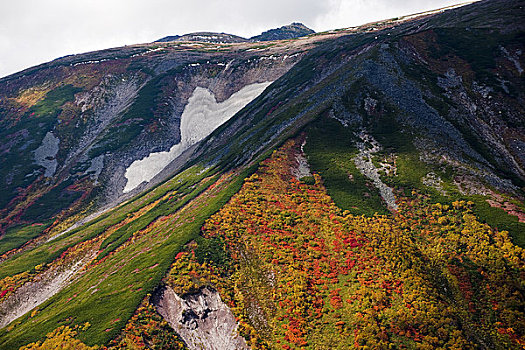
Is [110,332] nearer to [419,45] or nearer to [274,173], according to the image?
[274,173]

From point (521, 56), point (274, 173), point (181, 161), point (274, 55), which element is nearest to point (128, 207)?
point (181, 161)

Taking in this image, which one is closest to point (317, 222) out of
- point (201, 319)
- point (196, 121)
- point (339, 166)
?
point (339, 166)

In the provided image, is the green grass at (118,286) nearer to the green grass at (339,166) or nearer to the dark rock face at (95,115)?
the green grass at (339,166)

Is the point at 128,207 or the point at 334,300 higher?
the point at 128,207

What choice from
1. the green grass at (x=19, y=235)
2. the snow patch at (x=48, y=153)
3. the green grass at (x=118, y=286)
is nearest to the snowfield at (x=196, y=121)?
the green grass at (x=19, y=235)

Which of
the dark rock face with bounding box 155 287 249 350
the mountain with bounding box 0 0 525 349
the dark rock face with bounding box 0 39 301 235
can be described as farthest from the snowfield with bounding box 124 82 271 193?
the dark rock face with bounding box 155 287 249 350

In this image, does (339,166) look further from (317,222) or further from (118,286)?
(118,286)
